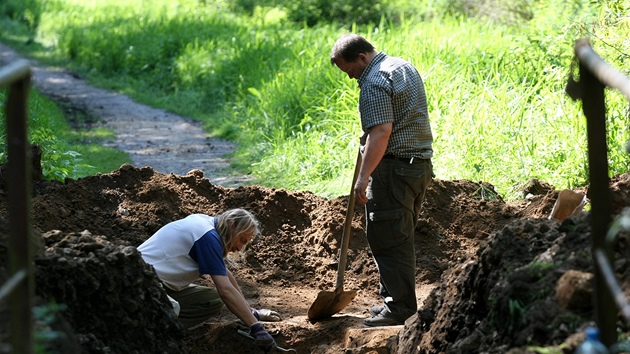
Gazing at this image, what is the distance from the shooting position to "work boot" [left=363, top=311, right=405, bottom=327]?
5.79 meters

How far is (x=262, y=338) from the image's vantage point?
5.21 metres

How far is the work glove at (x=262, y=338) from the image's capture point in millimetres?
5211

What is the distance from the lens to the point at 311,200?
25.6 feet

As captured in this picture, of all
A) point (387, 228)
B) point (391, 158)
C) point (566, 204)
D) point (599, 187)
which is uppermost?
point (599, 187)

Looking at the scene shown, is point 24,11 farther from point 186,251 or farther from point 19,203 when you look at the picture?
point 19,203

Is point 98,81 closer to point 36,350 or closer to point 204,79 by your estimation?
point 204,79

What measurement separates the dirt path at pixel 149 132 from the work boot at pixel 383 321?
419 centimetres

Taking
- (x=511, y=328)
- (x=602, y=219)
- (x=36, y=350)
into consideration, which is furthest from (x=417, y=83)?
(x=36, y=350)

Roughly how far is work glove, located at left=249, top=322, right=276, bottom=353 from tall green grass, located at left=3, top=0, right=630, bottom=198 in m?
3.64

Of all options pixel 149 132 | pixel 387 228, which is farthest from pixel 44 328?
pixel 149 132

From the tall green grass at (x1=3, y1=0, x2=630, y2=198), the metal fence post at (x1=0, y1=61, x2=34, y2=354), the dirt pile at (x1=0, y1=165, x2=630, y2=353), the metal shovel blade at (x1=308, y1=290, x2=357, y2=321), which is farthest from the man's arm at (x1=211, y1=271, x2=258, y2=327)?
the tall green grass at (x1=3, y1=0, x2=630, y2=198)

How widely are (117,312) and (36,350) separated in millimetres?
1546

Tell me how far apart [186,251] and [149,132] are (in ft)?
25.5

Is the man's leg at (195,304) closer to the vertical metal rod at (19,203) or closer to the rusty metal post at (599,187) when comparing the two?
the vertical metal rod at (19,203)
